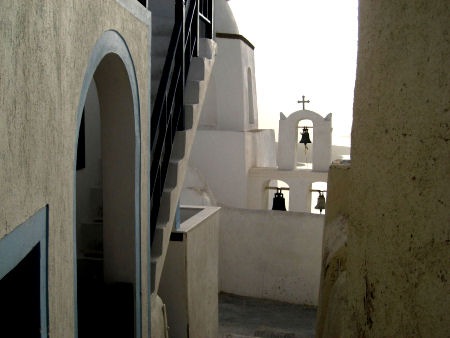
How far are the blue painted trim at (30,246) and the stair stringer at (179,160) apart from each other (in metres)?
2.78

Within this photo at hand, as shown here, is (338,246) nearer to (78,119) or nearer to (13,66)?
(78,119)

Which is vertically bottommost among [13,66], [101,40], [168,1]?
[13,66]

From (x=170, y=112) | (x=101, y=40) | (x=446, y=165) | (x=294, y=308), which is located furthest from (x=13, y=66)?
(x=294, y=308)

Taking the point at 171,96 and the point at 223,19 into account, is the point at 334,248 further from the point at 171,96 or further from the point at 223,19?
the point at 223,19

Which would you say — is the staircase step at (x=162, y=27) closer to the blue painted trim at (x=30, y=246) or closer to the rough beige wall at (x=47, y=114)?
the rough beige wall at (x=47, y=114)

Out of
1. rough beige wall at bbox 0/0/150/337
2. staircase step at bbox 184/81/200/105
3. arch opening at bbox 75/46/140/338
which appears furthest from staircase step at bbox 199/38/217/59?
rough beige wall at bbox 0/0/150/337

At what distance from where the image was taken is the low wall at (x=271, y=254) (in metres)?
11.8

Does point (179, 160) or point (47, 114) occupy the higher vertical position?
point (47, 114)

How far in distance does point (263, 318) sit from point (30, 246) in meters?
9.59

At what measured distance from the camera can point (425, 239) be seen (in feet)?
5.89

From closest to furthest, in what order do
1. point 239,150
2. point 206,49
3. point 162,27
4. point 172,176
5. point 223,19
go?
point 172,176 → point 206,49 → point 162,27 → point 239,150 → point 223,19

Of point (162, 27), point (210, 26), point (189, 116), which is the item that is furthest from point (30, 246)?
point (210, 26)

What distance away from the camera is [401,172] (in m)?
1.94

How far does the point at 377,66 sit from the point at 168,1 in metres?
5.77
